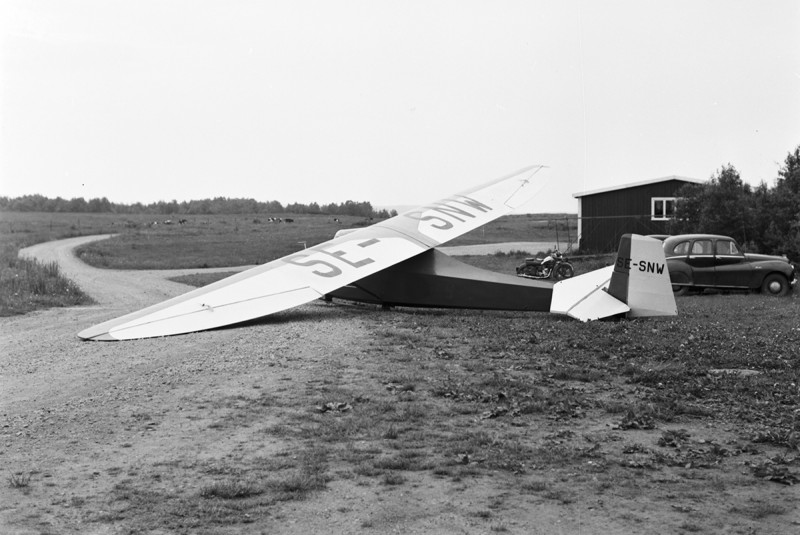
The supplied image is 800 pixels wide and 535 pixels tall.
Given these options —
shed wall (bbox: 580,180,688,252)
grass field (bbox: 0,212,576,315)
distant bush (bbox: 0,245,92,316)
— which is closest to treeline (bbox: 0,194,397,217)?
grass field (bbox: 0,212,576,315)

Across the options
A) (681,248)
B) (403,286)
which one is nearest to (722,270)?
(681,248)

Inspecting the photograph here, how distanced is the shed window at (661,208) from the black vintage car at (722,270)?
50.6ft

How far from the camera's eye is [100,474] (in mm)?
5738

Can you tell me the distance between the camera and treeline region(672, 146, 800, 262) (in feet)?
93.8

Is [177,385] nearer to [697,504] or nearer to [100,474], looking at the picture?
[100,474]

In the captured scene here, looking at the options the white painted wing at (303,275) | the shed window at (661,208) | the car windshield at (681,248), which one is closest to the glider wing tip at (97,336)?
the white painted wing at (303,275)

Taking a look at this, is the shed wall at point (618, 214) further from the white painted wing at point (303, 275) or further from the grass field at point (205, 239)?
the white painted wing at point (303, 275)

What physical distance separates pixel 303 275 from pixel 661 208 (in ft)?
91.4

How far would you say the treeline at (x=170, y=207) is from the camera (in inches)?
3610

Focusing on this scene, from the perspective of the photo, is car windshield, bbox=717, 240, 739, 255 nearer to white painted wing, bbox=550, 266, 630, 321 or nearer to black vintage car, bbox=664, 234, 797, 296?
black vintage car, bbox=664, 234, 797, 296

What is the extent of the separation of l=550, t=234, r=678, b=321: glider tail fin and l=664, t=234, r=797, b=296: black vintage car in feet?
31.8

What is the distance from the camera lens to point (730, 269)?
21.4 meters

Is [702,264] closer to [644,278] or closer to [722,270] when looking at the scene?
[722,270]

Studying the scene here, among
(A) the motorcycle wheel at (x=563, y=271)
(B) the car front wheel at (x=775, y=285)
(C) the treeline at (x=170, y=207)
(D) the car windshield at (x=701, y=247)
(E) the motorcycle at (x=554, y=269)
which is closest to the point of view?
(B) the car front wheel at (x=775, y=285)
